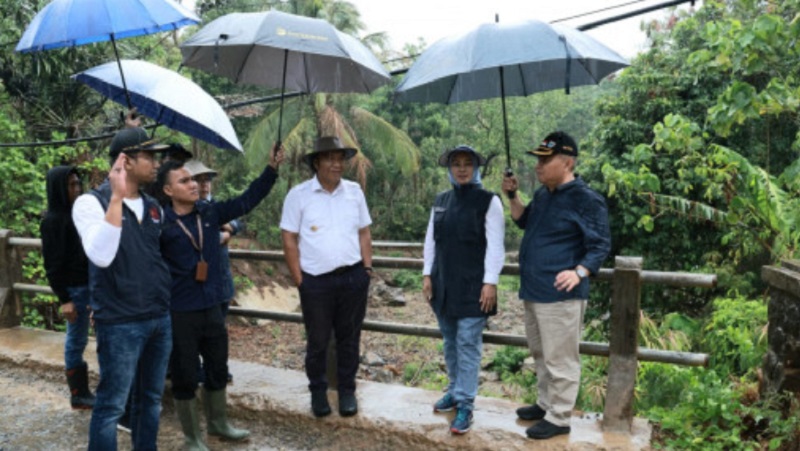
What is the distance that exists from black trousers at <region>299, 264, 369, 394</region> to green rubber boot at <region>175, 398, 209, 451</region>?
698mm

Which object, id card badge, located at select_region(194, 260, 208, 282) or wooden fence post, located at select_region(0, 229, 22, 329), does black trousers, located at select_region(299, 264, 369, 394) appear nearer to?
id card badge, located at select_region(194, 260, 208, 282)

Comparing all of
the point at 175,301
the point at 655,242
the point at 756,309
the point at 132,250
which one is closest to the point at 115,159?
the point at 132,250

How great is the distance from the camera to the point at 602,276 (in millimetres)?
3650

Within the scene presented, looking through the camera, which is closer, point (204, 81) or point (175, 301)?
point (175, 301)

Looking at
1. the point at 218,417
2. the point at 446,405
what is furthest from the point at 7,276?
the point at 446,405

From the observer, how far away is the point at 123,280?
2.87m

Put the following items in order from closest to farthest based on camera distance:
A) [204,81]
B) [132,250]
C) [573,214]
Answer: [132,250] < [573,214] < [204,81]

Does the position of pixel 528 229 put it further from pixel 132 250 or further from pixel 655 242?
pixel 655 242

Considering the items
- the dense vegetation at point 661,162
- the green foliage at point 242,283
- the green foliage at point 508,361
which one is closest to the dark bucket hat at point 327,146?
the dense vegetation at point 661,162

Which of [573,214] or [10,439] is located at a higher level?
[573,214]

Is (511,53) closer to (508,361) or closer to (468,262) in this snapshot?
(468,262)

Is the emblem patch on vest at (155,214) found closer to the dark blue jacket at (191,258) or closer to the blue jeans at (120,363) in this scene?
the dark blue jacket at (191,258)

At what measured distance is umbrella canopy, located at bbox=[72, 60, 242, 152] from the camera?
12.2 feet

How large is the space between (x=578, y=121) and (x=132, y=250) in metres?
44.6
